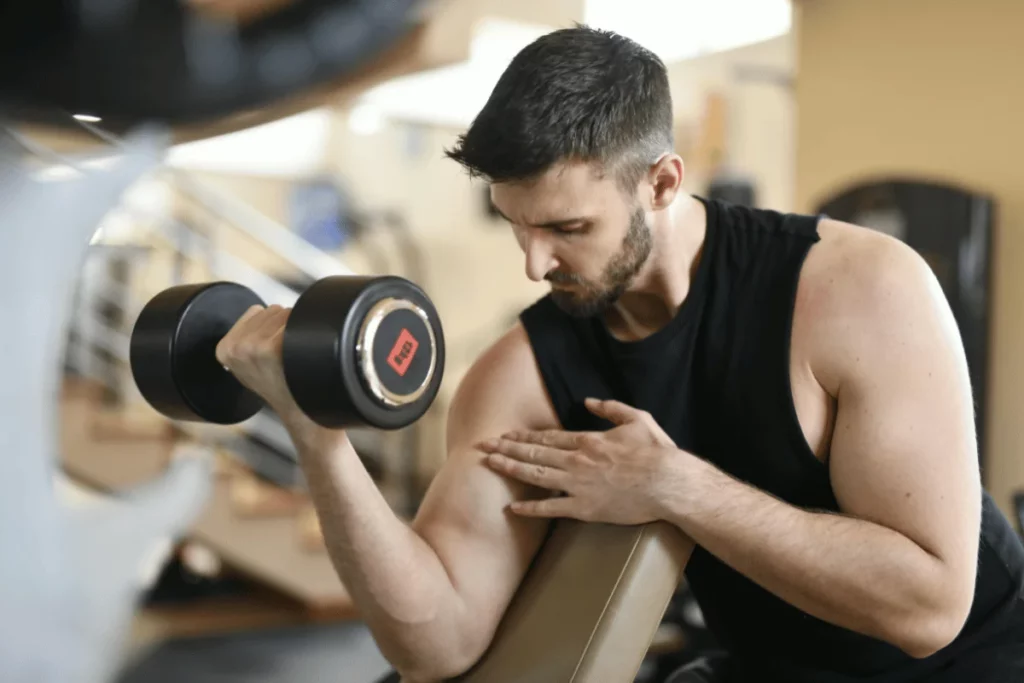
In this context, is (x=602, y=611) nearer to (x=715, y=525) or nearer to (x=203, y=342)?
(x=715, y=525)

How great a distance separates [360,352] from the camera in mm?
899

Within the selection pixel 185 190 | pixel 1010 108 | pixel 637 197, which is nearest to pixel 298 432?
pixel 637 197

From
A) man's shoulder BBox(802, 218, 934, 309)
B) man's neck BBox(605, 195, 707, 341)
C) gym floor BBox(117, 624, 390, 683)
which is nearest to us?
man's shoulder BBox(802, 218, 934, 309)

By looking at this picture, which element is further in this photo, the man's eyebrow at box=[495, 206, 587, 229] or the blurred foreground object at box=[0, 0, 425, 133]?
the blurred foreground object at box=[0, 0, 425, 133]

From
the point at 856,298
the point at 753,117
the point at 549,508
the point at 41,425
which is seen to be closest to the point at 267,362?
the point at 549,508

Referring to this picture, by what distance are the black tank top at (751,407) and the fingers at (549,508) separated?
13 centimetres

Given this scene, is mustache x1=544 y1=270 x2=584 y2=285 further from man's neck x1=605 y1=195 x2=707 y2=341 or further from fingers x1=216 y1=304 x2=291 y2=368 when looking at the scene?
fingers x1=216 y1=304 x2=291 y2=368

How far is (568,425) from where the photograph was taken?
1304 mm

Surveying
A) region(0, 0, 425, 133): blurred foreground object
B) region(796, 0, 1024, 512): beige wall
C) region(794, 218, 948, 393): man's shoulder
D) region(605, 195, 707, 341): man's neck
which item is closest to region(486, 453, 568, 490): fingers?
region(605, 195, 707, 341): man's neck

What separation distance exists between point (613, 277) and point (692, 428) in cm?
22

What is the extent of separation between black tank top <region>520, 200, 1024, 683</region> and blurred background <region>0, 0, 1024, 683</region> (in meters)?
0.41

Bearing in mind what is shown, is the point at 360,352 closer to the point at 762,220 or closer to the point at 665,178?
the point at 665,178

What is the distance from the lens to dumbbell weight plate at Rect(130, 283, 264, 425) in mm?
1031

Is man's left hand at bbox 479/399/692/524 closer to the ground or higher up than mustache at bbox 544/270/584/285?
closer to the ground
